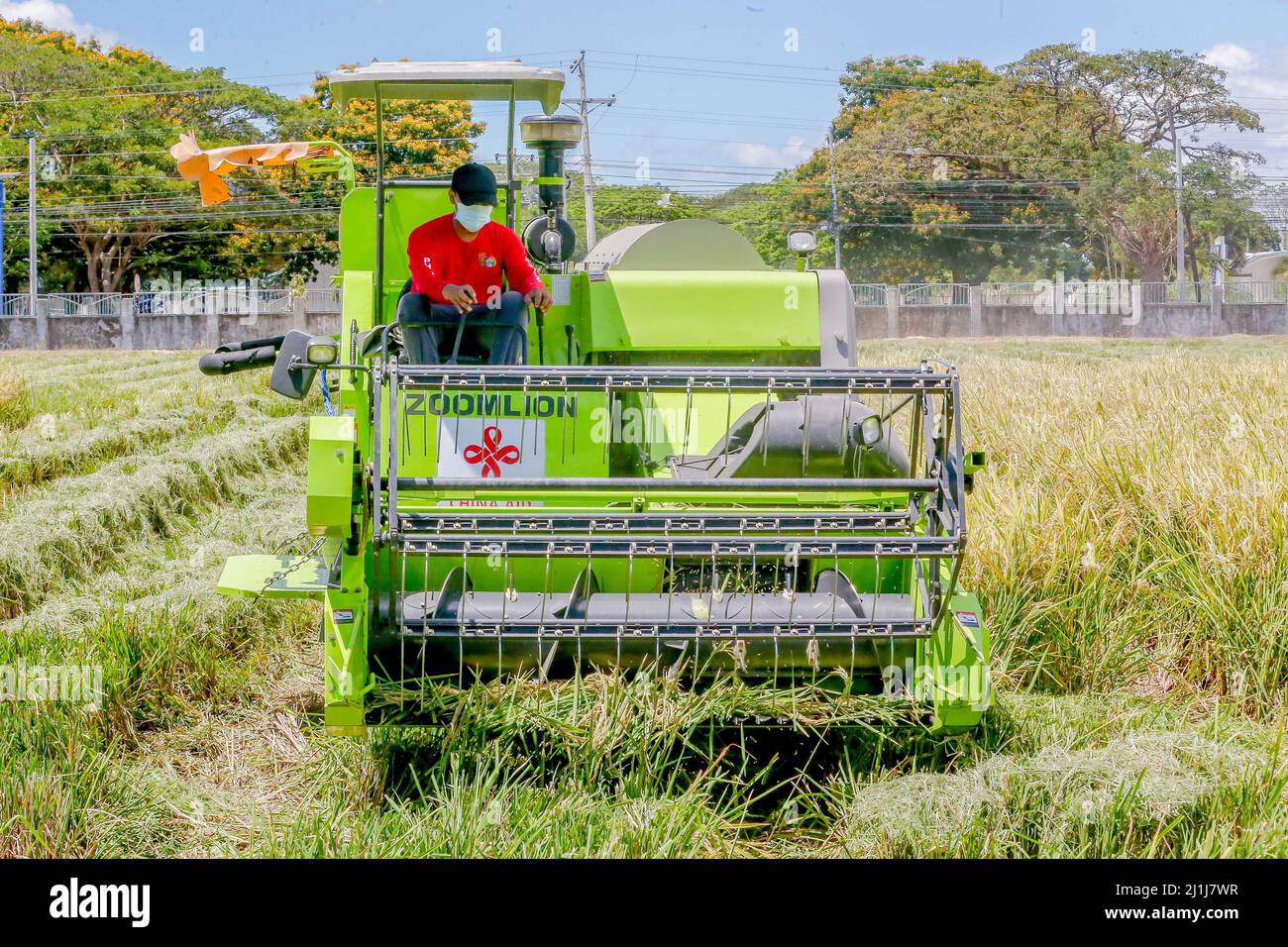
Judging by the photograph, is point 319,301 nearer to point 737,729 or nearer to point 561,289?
point 561,289

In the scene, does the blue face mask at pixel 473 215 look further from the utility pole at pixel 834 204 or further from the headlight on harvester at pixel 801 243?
the utility pole at pixel 834 204

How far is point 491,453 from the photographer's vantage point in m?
5.25

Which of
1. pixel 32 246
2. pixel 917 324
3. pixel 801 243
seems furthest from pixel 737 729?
pixel 32 246

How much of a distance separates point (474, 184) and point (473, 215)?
0.12 m

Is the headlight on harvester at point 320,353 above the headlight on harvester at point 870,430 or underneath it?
above

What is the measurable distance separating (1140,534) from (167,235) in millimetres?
45033

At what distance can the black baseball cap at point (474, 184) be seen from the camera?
5.82 meters

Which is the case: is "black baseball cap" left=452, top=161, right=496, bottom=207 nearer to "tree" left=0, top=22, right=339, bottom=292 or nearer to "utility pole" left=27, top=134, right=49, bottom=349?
"utility pole" left=27, top=134, right=49, bottom=349

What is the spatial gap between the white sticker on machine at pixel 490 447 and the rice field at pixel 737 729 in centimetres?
93

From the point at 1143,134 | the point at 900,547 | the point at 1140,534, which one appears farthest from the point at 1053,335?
the point at 900,547

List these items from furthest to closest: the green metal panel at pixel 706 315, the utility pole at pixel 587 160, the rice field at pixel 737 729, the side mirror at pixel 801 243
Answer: the utility pole at pixel 587 160
the side mirror at pixel 801 243
the green metal panel at pixel 706 315
the rice field at pixel 737 729

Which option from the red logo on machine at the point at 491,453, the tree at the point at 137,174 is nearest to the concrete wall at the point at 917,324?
the tree at the point at 137,174

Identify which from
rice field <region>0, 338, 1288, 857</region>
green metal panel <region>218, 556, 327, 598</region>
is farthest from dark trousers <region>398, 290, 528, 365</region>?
rice field <region>0, 338, 1288, 857</region>
